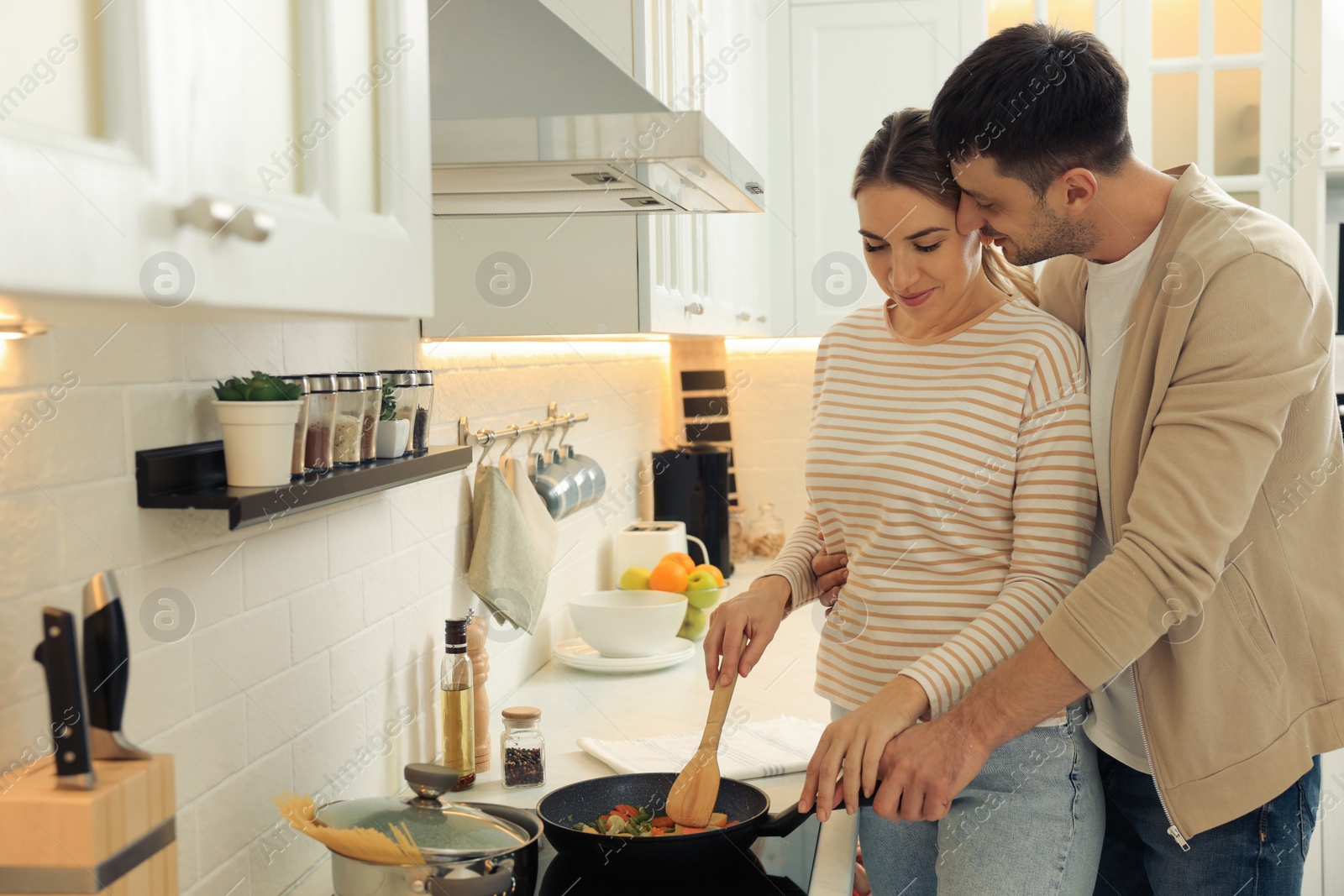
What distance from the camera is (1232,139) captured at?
2.92 meters

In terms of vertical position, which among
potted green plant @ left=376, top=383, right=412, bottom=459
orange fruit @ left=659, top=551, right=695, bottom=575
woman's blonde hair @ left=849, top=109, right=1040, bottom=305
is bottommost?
orange fruit @ left=659, top=551, right=695, bottom=575

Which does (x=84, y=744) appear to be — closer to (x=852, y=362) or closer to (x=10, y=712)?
(x=10, y=712)

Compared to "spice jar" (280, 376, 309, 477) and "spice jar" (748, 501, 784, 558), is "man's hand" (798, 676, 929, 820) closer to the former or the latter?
"spice jar" (280, 376, 309, 477)

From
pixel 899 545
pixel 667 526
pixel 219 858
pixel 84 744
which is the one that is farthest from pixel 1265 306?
pixel 667 526

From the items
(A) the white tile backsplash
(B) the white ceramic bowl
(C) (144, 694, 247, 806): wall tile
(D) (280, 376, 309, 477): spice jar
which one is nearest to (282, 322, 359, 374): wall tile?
(A) the white tile backsplash

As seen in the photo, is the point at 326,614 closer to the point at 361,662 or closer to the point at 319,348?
the point at 361,662

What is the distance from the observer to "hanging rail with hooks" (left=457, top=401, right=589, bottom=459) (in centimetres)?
171

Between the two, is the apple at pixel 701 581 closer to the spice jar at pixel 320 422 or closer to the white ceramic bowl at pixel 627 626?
the white ceramic bowl at pixel 627 626

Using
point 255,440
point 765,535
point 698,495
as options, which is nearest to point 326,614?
point 255,440

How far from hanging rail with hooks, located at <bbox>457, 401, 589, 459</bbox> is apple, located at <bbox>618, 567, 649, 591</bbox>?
345mm

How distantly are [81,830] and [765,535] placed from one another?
2.78 m

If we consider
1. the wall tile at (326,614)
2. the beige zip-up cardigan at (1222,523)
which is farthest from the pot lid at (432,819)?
the beige zip-up cardigan at (1222,523)

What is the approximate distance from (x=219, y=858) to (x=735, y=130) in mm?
2077

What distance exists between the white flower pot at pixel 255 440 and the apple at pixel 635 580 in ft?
4.64
